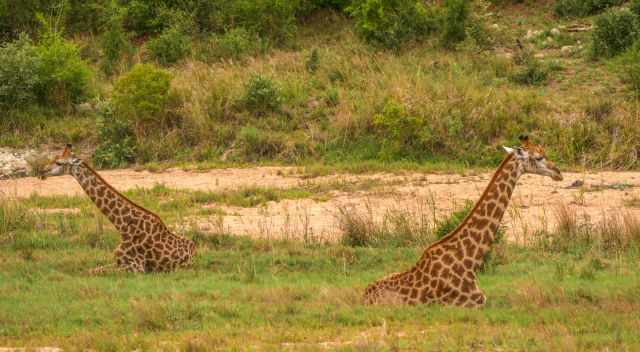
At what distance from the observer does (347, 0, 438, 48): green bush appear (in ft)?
83.9

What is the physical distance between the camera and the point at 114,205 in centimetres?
1272

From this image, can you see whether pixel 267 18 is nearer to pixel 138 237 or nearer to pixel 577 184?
pixel 577 184

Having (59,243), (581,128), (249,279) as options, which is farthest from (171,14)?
(249,279)

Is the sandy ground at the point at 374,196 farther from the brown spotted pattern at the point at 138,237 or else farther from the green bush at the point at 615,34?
the green bush at the point at 615,34

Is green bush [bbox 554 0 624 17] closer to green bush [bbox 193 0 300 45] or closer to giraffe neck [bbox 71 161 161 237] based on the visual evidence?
green bush [bbox 193 0 300 45]

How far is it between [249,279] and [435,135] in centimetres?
954

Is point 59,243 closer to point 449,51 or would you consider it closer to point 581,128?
point 581,128

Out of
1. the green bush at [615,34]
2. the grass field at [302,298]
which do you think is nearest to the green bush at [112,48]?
the green bush at [615,34]

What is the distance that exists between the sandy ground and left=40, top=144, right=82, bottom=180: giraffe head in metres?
2.77

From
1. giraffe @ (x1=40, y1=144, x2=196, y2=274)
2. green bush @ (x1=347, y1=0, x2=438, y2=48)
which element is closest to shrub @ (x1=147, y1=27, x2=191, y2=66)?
green bush @ (x1=347, y1=0, x2=438, y2=48)

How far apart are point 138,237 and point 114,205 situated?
501 mm

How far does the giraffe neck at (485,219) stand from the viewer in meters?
10.1

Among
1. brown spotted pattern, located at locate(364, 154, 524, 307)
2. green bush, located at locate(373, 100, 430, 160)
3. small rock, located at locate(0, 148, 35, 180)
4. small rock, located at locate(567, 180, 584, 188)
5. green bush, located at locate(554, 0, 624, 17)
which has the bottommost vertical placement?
brown spotted pattern, located at locate(364, 154, 524, 307)

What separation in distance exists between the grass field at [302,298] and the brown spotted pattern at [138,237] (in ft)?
0.94
